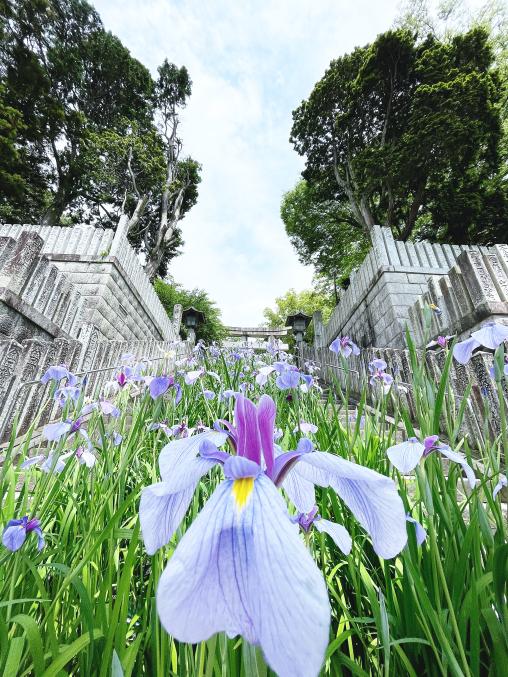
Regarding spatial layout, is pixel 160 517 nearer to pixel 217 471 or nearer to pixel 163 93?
pixel 217 471

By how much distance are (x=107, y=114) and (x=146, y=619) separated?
905 inches

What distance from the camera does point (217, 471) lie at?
4.33 ft

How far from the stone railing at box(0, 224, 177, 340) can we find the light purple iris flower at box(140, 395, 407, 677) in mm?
6889

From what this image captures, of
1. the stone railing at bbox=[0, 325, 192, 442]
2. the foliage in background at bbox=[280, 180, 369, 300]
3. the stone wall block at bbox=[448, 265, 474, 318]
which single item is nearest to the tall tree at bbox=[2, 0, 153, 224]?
the foliage in background at bbox=[280, 180, 369, 300]

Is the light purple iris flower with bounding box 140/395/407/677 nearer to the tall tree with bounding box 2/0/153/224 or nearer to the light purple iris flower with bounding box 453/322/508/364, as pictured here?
the light purple iris flower with bounding box 453/322/508/364

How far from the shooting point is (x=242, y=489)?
40cm

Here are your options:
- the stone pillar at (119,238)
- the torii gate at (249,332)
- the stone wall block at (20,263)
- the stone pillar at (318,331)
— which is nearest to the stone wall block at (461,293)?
the stone wall block at (20,263)

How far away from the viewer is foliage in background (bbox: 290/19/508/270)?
10469 mm

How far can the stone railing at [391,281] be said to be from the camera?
7.08m

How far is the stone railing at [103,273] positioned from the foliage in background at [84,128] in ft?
17.6

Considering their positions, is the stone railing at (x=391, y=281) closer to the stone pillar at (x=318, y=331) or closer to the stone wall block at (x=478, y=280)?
the stone wall block at (x=478, y=280)

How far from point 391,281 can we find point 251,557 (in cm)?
784

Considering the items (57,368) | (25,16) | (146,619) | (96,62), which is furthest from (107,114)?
(146,619)

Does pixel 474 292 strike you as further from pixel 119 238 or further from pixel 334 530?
pixel 119 238
